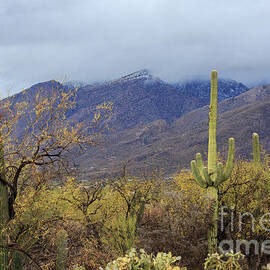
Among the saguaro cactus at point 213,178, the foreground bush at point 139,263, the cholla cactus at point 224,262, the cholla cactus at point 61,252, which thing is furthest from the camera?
the saguaro cactus at point 213,178

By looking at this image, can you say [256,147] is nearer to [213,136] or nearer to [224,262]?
[213,136]

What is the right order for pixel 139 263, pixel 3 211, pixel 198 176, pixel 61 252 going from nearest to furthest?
pixel 139 263 < pixel 3 211 < pixel 61 252 < pixel 198 176

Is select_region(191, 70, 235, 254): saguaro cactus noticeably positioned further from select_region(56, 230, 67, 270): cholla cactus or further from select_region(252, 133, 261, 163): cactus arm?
select_region(56, 230, 67, 270): cholla cactus

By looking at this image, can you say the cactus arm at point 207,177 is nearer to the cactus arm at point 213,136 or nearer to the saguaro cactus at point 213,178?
the saguaro cactus at point 213,178

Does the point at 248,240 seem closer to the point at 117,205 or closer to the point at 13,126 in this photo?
the point at 117,205

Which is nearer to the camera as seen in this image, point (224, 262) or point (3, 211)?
point (224, 262)

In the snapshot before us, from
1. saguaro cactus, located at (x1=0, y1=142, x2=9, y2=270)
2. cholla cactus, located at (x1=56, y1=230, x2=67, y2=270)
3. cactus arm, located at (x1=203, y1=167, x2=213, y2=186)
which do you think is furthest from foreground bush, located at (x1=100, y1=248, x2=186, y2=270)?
cactus arm, located at (x1=203, y1=167, x2=213, y2=186)

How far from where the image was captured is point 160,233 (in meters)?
14.7

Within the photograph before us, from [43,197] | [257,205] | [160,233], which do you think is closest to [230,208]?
[257,205]

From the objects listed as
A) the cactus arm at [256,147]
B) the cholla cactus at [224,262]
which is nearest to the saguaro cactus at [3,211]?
the cholla cactus at [224,262]

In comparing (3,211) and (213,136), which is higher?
(213,136)

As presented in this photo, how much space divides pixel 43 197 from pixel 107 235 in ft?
15.8

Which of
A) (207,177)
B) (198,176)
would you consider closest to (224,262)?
(207,177)

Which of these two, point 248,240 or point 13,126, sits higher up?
point 13,126
